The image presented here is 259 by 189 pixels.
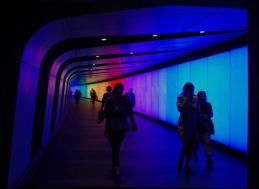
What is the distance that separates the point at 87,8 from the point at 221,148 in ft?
22.0

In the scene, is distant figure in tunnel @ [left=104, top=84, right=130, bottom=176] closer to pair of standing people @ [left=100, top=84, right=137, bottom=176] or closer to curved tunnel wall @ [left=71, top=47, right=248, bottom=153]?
pair of standing people @ [left=100, top=84, right=137, bottom=176]

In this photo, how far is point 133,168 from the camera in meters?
6.99

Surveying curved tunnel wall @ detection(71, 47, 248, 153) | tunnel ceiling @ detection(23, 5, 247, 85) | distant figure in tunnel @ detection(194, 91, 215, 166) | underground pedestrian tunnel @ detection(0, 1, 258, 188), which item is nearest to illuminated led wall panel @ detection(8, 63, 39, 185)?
underground pedestrian tunnel @ detection(0, 1, 258, 188)

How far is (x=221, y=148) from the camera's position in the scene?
9680 mm

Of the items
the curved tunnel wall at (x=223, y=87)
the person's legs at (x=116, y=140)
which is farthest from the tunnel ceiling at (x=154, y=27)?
the person's legs at (x=116, y=140)

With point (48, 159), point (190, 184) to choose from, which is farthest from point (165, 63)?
point (190, 184)

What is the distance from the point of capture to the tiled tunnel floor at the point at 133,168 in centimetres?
587

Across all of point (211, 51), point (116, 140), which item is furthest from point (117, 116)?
point (211, 51)

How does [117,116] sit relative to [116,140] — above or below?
above

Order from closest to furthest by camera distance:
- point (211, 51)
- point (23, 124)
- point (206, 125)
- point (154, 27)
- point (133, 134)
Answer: point (23, 124) → point (206, 125) → point (154, 27) → point (211, 51) → point (133, 134)

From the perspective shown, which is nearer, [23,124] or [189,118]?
[23,124]

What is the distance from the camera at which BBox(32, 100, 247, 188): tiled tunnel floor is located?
5867mm

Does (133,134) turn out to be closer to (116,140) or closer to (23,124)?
(116,140)

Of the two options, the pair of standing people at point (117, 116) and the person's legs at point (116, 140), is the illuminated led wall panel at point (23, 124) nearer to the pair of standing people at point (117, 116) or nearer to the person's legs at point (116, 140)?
the pair of standing people at point (117, 116)
